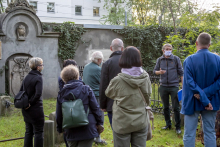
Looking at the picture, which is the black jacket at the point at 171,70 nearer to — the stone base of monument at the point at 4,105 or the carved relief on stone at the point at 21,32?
the stone base of monument at the point at 4,105

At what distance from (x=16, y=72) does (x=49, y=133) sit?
6076 millimetres

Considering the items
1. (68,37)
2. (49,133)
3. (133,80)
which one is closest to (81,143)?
(133,80)

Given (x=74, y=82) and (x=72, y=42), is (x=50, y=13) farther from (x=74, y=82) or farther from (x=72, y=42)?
(x=74, y=82)

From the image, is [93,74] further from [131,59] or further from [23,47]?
[23,47]

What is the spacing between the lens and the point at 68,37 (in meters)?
11.9

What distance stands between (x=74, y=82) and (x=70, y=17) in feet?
116

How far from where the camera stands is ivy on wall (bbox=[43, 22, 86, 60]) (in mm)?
11844

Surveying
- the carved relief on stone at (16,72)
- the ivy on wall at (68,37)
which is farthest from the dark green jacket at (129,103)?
the ivy on wall at (68,37)

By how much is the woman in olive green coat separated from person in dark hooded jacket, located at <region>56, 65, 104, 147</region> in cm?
30

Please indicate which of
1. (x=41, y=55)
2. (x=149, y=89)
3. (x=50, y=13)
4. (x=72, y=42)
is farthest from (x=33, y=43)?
(x=50, y=13)

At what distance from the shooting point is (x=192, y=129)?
3621mm

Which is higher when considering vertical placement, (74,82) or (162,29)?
(162,29)

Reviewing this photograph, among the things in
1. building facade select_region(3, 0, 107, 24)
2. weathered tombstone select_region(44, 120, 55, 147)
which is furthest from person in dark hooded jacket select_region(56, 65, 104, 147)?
building facade select_region(3, 0, 107, 24)

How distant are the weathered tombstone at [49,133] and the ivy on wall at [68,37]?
7663 millimetres
